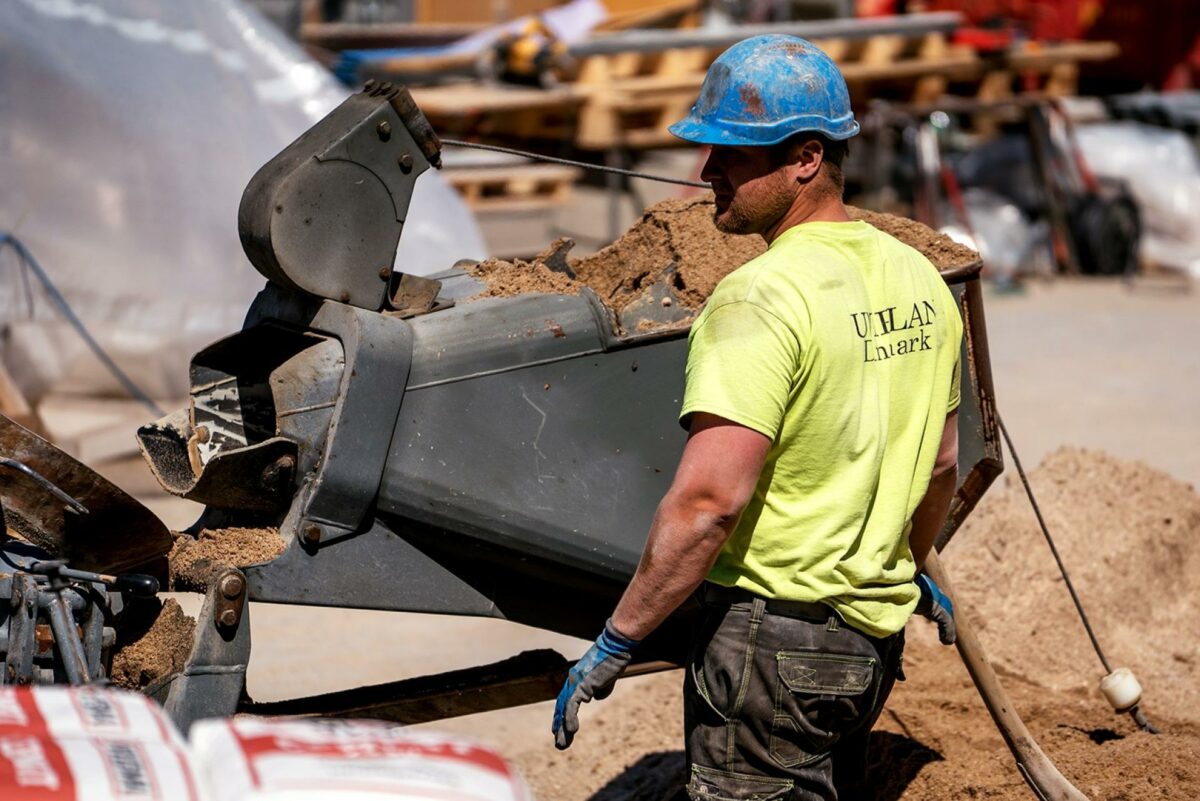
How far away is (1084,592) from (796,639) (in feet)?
7.40

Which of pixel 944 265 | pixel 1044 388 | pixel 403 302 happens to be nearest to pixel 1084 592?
pixel 944 265

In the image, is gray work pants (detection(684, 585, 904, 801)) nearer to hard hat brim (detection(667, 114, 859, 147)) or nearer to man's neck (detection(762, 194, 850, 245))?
man's neck (detection(762, 194, 850, 245))

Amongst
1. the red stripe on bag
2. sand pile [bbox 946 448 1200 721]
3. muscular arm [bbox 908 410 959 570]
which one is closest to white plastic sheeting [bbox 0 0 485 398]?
sand pile [bbox 946 448 1200 721]

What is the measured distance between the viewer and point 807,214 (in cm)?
238

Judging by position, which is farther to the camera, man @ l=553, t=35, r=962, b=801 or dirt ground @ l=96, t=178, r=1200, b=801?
dirt ground @ l=96, t=178, r=1200, b=801

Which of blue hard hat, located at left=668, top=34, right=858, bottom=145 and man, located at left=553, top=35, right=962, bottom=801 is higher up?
blue hard hat, located at left=668, top=34, right=858, bottom=145

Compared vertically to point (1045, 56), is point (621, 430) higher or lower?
higher

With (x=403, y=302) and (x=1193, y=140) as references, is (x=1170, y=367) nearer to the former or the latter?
(x=1193, y=140)

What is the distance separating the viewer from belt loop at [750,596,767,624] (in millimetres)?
2336

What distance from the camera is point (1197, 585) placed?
449 centimetres

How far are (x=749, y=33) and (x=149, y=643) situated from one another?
8.50m

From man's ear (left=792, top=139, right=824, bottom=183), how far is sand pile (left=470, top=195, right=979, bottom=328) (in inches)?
21.2

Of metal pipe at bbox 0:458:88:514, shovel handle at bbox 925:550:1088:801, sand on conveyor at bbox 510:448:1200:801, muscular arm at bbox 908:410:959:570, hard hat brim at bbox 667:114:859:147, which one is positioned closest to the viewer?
hard hat brim at bbox 667:114:859:147

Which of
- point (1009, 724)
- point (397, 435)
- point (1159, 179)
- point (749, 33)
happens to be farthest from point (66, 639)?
point (1159, 179)
